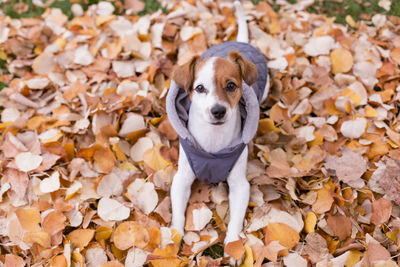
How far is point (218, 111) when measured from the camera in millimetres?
1922

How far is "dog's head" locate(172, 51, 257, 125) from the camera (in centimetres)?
195

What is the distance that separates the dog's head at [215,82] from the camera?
195 centimetres

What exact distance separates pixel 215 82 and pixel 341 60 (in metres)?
1.78

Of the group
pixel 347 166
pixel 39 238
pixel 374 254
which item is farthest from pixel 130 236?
pixel 347 166

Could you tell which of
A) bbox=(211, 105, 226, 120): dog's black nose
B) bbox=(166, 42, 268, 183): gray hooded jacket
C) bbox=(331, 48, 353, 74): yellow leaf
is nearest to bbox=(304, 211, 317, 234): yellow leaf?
bbox=(166, 42, 268, 183): gray hooded jacket

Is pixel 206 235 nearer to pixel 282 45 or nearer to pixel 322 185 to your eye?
pixel 322 185

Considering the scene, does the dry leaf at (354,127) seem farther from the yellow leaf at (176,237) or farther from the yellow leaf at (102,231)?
the yellow leaf at (102,231)

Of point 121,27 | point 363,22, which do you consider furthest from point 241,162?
point 363,22

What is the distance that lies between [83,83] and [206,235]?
5.95 feet

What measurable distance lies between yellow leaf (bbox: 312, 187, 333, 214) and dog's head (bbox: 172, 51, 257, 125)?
94 centimetres

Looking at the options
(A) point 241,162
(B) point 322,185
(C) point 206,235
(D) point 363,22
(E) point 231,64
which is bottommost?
(C) point 206,235

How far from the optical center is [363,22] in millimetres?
3684

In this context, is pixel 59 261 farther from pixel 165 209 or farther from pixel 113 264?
pixel 165 209

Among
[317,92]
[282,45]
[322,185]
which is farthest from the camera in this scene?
[282,45]
